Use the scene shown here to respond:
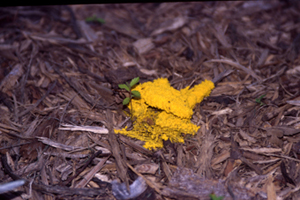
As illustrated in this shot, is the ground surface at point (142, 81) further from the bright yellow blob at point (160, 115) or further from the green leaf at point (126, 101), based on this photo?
the green leaf at point (126, 101)

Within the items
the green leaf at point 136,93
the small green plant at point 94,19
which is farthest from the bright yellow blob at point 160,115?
the small green plant at point 94,19

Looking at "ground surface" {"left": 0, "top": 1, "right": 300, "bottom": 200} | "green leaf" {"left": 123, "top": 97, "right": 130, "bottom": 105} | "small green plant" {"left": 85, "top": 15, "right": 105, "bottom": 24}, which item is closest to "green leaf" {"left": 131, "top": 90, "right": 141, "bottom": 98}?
"green leaf" {"left": 123, "top": 97, "right": 130, "bottom": 105}

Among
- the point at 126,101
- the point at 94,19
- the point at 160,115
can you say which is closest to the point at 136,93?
the point at 126,101

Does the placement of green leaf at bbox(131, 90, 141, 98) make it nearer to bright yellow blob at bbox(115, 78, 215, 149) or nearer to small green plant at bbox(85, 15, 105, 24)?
bright yellow blob at bbox(115, 78, 215, 149)

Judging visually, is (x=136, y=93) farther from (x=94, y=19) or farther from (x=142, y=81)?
(x=94, y=19)

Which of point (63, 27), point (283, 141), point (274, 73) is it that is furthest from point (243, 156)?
point (63, 27)

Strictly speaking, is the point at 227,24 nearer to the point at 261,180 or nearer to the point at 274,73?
the point at 274,73
